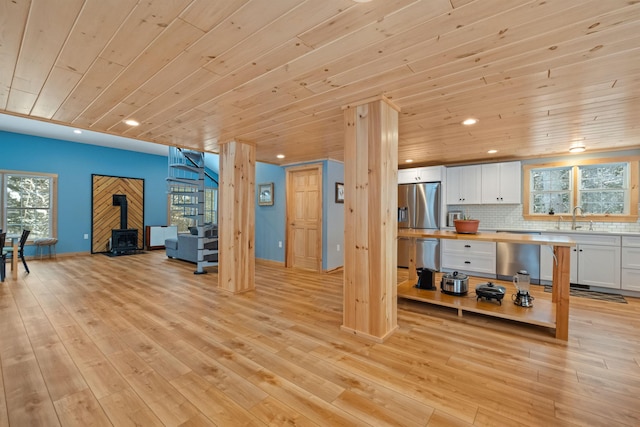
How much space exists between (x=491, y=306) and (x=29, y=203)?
9418 mm

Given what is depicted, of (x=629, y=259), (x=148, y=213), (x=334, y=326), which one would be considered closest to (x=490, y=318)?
(x=334, y=326)

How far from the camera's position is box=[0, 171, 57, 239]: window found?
6.28 meters

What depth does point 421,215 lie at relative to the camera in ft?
18.7

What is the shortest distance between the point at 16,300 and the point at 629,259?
26.8 feet

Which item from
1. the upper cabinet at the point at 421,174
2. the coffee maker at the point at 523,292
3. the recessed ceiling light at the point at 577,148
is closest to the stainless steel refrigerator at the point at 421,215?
the upper cabinet at the point at 421,174

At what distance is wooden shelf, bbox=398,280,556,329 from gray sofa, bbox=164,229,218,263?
3.89m

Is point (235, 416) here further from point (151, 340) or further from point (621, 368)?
point (621, 368)

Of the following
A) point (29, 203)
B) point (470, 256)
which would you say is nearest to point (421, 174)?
point (470, 256)

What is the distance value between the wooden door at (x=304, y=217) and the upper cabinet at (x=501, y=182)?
3151mm

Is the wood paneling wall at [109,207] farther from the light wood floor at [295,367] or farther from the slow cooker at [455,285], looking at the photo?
the slow cooker at [455,285]

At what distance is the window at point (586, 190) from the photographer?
4395 mm

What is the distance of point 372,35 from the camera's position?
160 centimetres

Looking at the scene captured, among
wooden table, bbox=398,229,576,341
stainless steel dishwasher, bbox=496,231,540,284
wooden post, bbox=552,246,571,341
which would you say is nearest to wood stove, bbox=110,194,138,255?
wooden table, bbox=398,229,576,341

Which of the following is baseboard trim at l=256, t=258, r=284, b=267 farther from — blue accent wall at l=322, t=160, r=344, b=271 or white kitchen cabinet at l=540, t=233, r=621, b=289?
white kitchen cabinet at l=540, t=233, r=621, b=289
